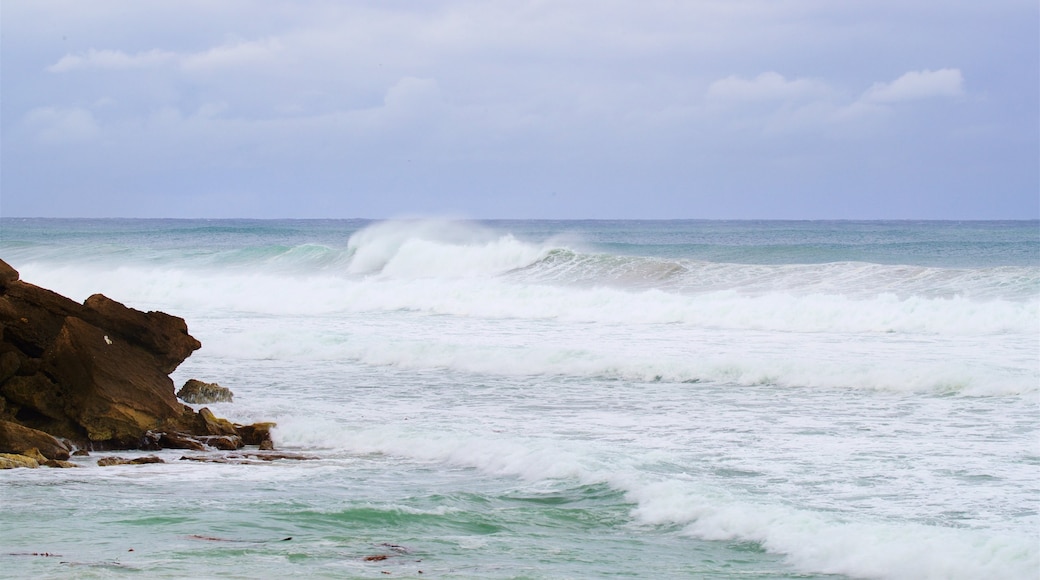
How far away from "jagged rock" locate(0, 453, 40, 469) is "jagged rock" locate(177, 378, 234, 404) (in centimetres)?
343

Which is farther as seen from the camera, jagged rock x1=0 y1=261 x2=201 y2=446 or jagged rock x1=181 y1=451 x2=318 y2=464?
jagged rock x1=0 y1=261 x2=201 y2=446

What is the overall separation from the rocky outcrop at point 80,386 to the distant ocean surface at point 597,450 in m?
0.80

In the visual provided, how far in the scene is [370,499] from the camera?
7902 millimetres

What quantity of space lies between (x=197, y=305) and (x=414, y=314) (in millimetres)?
6167

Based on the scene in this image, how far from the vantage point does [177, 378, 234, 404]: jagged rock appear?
12.3m

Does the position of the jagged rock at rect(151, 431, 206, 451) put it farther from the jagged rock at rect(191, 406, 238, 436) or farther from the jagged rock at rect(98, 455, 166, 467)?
the jagged rock at rect(98, 455, 166, 467)

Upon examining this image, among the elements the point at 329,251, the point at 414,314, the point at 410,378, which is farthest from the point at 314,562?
the point at 329,251

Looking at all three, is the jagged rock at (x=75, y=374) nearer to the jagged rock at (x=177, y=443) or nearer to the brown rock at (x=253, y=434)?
the jagged rock at (x=177, y=443)

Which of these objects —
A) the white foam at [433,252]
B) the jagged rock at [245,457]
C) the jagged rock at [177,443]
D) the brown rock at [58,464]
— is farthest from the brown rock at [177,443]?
the white foam at [433,252]

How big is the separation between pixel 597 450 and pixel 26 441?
446cm

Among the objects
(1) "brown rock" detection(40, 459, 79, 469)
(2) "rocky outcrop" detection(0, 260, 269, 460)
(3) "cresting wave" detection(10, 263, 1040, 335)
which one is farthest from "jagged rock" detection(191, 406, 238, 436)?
(3) "cresting wave" detection(10, 263, 1040, 335)

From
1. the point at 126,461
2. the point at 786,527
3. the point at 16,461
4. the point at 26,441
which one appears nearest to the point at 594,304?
the point at 126,461

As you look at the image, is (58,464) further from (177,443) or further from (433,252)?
(433,252)

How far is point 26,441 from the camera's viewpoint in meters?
9.11
